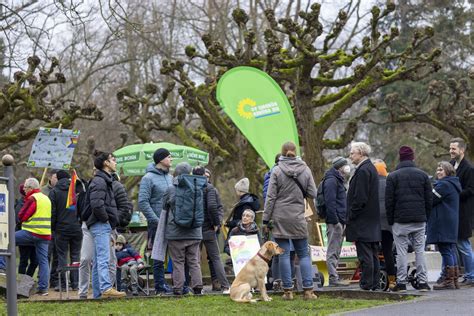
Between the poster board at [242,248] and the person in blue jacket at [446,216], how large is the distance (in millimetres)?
2535

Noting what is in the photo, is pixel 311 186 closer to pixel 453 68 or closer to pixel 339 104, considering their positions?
pixel 339 104

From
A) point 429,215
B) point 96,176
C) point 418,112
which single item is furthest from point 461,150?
point 418,112

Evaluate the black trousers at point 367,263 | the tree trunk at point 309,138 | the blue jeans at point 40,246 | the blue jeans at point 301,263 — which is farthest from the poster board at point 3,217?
the tree trunk at point 309,138

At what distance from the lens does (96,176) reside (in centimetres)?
1330

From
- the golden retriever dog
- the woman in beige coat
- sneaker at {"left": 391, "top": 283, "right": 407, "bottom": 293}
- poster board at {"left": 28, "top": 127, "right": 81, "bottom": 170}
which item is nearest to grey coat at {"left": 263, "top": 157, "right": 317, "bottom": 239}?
the woman in beige coat

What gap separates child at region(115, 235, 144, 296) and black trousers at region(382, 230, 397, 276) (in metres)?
3.73

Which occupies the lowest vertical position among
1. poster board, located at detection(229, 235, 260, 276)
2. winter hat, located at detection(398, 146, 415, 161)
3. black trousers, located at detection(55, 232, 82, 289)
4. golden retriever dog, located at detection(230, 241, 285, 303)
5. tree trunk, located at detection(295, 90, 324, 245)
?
golden retriever dog, located at detection(230, 241, 285, 303)

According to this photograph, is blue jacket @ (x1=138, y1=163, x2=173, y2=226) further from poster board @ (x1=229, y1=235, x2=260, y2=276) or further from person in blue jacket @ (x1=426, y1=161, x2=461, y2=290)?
person in blue jacket @ (x1=426, y1=161, x2=461, y2=290)

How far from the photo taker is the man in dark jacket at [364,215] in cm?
1324

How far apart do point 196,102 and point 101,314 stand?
15.4 m

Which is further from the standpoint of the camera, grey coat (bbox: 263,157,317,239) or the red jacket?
the red jacket

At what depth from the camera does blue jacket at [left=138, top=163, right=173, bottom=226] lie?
1494 centimetres

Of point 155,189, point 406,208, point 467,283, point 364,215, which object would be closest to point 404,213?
point 406,208

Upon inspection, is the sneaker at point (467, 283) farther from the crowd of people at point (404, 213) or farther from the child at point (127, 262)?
the child at point (127, 262)
